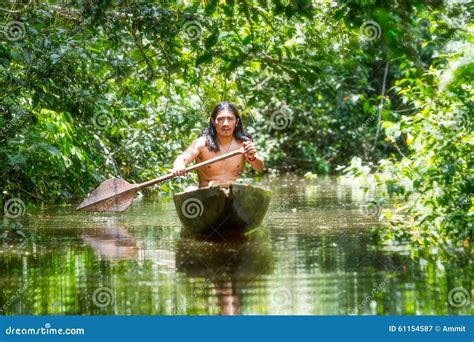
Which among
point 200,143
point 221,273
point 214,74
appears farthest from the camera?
point 214,74

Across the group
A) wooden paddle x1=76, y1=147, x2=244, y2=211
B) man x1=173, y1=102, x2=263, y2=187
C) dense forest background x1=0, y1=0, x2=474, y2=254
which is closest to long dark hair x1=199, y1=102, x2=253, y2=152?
man x1=173, y1=102, x2=263, y2=187

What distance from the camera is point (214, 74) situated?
9852 millimetres

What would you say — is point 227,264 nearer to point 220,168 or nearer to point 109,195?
point 220,168

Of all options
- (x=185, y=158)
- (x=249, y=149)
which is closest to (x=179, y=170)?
(x=185, y=158)

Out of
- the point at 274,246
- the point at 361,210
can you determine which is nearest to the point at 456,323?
the point at 274,246

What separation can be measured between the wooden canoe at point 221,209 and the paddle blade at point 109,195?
1.03 meters

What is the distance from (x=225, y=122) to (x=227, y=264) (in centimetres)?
267

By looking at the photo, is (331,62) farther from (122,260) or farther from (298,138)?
(298,138)

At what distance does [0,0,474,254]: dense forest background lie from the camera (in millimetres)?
6777

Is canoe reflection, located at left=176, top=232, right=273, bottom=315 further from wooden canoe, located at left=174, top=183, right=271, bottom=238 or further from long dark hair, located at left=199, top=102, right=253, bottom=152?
long dark hair, located at left=199, top=102, right=253, bottom=152

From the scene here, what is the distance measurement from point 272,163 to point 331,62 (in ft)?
45.5

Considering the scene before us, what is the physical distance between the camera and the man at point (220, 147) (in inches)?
364

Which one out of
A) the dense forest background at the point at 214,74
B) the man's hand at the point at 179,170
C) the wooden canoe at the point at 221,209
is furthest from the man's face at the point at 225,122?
the wooden canoe at the point at 221,209

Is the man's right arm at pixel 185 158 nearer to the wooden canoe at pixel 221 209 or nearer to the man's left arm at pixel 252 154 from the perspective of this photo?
the wooden canoe at pixel 221 209
